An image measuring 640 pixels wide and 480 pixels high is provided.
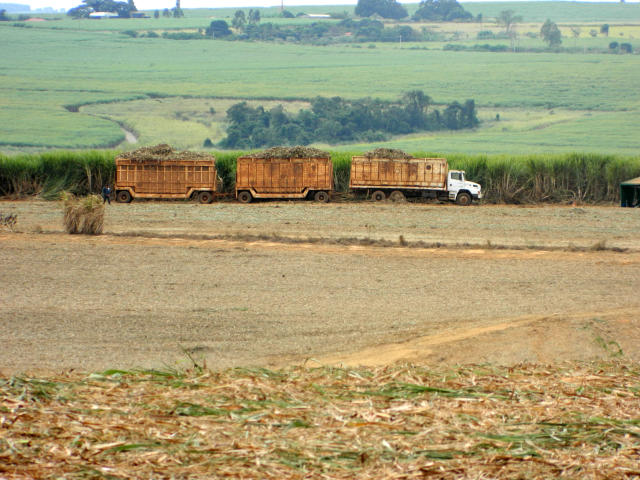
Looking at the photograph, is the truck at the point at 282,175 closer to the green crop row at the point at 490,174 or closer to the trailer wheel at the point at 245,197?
the trailer wheel at the point at 245,197

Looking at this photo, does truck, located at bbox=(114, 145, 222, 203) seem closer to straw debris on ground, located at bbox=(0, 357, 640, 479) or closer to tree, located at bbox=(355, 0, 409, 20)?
straw debris on ground, located at bbox=(0, 357, 640, 479)

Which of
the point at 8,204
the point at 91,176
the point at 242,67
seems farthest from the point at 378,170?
the point at 242,67

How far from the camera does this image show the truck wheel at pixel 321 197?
3503cm

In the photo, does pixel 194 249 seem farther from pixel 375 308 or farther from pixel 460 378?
pixel 460 378

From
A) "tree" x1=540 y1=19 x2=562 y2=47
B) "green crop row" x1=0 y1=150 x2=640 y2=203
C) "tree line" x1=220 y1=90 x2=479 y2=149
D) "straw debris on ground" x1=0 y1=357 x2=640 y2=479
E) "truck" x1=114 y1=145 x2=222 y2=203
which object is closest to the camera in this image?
"straw debris on ground" x1=0 y1=357 x2=640 y2=479

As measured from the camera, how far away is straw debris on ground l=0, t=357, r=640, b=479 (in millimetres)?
5496

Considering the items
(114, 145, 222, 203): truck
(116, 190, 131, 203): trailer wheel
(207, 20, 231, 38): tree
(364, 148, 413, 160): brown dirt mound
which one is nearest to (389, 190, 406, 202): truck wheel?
(364, 148, 413, 160): brown dirt mound

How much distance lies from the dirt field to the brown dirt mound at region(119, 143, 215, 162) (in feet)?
27.0

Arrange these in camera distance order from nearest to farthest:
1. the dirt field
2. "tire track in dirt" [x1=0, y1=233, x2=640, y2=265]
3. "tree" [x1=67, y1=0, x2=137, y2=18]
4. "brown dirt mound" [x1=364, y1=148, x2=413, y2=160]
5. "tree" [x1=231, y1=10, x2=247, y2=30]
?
the dirt field, "tire track in dirt" [x1=0, y1=233, x2=640, y2=265], "brown dirt mound" [x1=364, y1=148, x2=413, y2=160], "tree" [x1=231, y1=10, x2=247, y2=30], "tree" [x1=67, y1=0, x2=137, y2=18]

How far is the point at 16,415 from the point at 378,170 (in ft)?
96.7

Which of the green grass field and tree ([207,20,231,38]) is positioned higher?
tree ([207,20,231,38])

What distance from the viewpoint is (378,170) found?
35031 millimetres

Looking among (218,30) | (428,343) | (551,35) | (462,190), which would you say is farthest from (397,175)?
(218,30)

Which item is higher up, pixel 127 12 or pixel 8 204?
pixel 127 12
